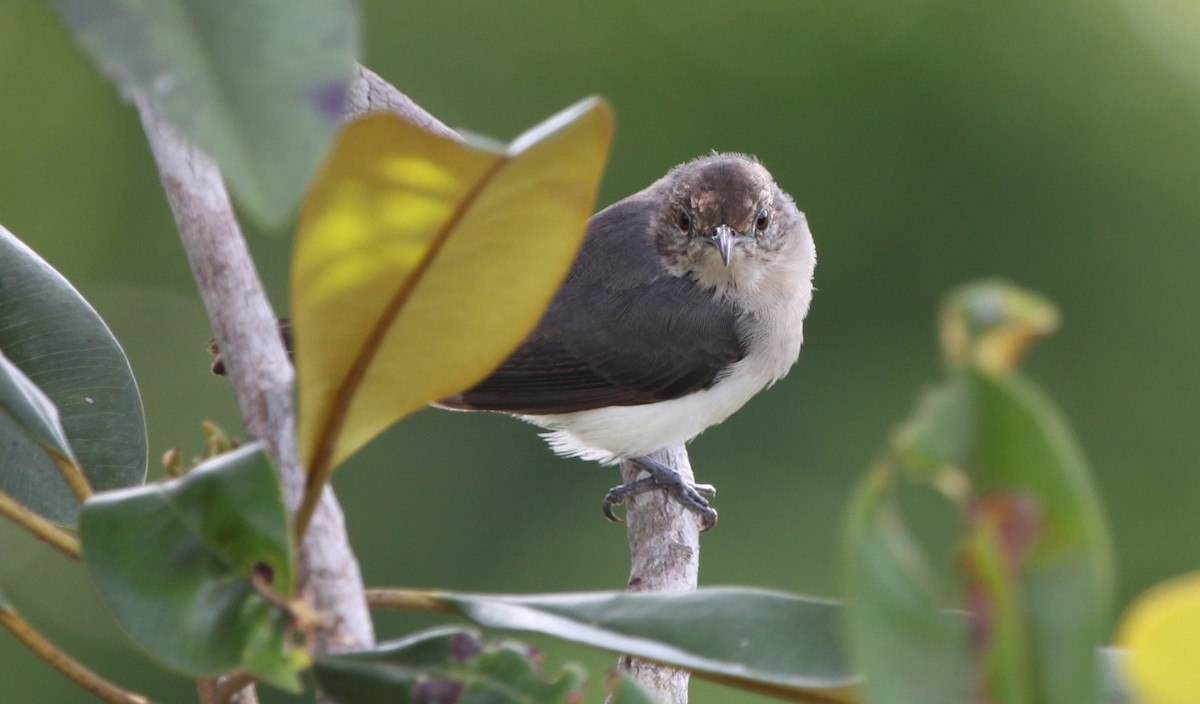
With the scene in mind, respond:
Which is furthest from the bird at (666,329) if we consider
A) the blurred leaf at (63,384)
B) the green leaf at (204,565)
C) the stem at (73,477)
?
the green leaf at (204,565)

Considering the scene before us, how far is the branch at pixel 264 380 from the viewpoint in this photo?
3.13ft

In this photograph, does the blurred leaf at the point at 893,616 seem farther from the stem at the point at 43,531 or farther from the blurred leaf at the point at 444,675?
the stem at the point at 43,531

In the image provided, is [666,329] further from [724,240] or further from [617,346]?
[724,240]

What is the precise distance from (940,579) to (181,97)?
499 mm

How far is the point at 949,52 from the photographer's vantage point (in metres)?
7.86

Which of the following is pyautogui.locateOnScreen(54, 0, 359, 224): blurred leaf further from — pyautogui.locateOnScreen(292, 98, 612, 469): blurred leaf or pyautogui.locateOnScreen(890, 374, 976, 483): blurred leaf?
pyautogui.locateOnScreen(890, 374, 976, 483): blurred leaf

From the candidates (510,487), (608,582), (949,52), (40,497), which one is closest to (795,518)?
(608,582)

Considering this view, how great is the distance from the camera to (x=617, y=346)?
3639 mm

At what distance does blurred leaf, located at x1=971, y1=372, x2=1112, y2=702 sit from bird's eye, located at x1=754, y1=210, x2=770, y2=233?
314 cm

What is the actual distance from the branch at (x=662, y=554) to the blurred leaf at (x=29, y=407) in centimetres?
118

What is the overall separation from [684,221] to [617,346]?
1.40ft

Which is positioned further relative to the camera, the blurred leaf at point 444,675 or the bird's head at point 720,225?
the bird's head at point 720,225

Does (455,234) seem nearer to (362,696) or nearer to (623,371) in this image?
(362,696)

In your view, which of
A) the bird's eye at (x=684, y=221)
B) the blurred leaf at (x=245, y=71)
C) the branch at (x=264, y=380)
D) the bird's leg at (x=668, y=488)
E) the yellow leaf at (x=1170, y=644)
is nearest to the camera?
the yellow leaf at (x=1170, y=644)
